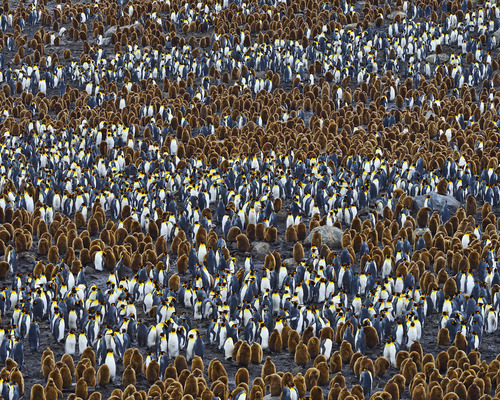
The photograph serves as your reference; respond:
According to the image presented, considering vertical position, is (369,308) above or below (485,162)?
below

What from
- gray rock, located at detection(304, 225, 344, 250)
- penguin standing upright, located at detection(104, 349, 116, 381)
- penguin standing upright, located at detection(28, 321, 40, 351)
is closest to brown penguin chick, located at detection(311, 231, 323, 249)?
gray rock, located at detection(304, 225, 344, 250)

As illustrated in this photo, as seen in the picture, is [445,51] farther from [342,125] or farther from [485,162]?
[485,162]

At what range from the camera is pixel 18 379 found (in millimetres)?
12531

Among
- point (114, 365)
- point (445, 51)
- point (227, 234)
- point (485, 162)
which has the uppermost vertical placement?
point (445, 51)

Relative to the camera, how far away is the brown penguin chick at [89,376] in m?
12.7

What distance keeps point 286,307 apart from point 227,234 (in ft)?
12.5

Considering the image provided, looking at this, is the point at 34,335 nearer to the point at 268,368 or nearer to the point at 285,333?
the point at 268,368

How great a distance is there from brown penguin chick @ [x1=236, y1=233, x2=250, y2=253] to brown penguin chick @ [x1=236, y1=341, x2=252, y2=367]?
3.99m

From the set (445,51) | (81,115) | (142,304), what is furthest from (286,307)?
(445,51)

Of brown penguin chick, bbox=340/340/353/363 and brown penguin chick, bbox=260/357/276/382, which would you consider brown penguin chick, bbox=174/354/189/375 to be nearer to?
brown penguin chick, bbox=260/357/276/382

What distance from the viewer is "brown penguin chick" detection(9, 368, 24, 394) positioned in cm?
1248

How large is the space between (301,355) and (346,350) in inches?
28.0

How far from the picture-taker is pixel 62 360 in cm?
1297

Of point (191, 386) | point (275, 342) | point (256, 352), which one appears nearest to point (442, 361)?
point (275, 342)
